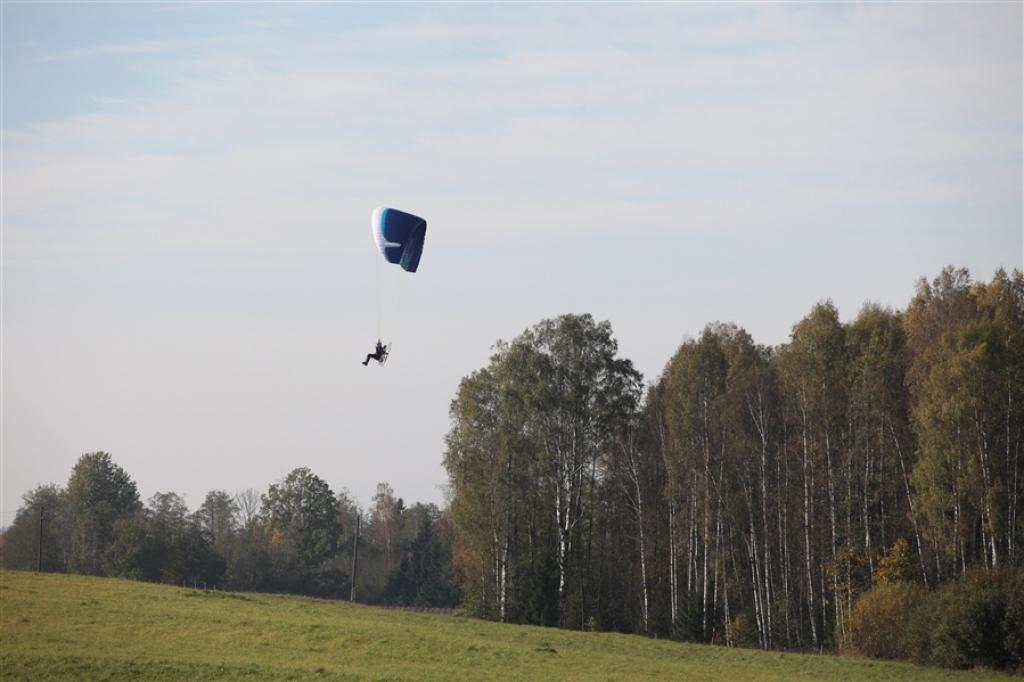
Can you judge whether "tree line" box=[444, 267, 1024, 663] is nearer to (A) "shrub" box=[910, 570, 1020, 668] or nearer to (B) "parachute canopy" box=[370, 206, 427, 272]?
(A) "shrub" box=[910, 570, 1020, 668]

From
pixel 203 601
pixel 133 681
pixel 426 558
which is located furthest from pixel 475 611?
pixel 426 558

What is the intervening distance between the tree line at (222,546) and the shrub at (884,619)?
40262mm

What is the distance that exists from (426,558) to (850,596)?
58.8 metres

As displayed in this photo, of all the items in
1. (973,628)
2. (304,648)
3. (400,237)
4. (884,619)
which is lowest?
(304,648)

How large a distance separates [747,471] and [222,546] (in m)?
68.3

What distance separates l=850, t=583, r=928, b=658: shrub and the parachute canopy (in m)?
22.9

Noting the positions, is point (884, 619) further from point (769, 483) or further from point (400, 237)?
point (400, 237)

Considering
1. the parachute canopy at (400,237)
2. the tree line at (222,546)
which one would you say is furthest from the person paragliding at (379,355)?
the tree line at (222,546)

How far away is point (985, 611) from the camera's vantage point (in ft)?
150

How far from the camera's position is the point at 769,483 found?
63.2 meters

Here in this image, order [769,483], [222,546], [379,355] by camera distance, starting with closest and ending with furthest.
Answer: [379,355] < [769,483] < [222,546]

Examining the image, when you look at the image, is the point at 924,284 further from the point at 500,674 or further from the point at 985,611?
the point at 500,674

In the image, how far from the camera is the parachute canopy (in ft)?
→ 148

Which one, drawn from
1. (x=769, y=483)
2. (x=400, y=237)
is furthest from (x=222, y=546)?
(x=400, y=237)
